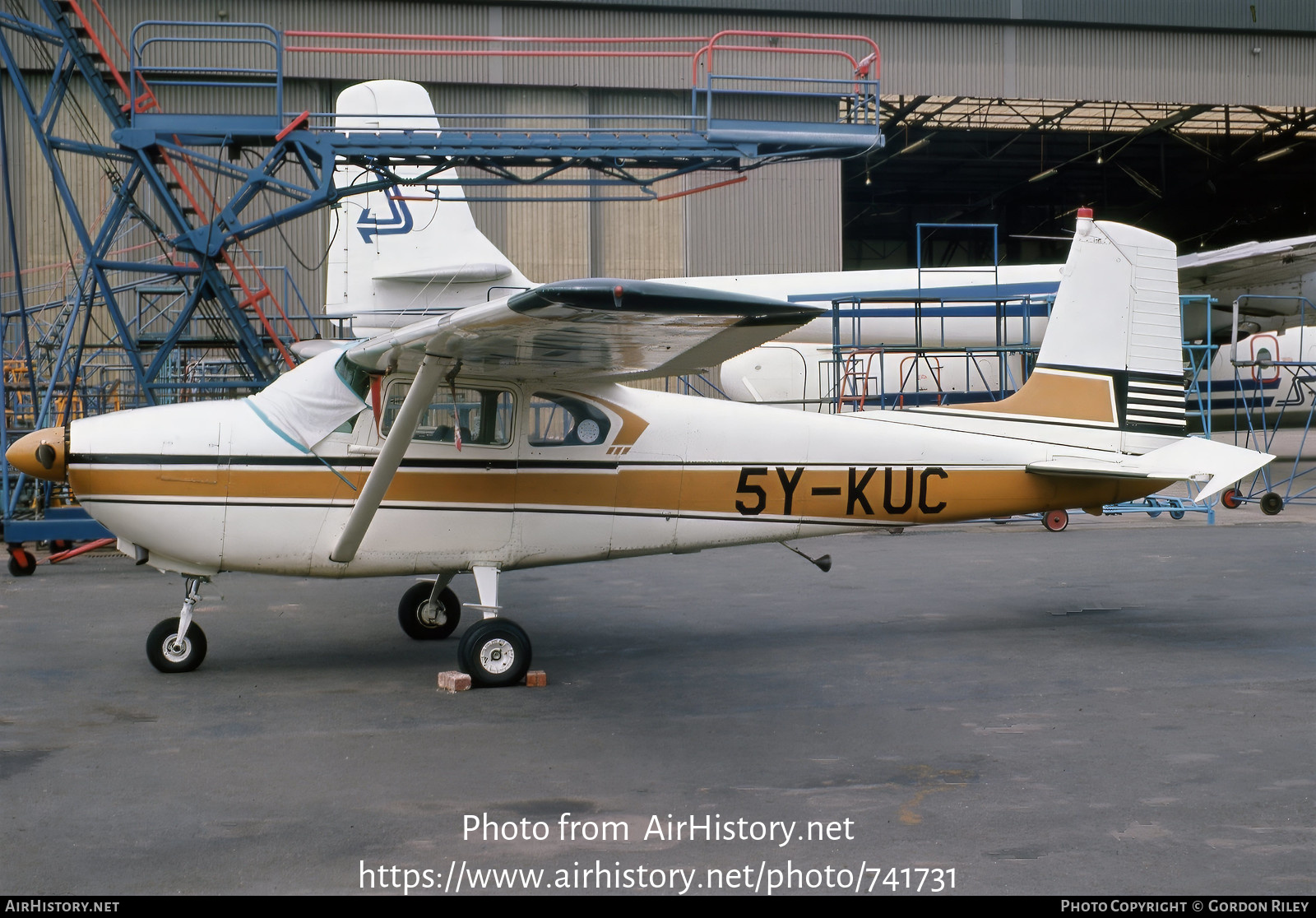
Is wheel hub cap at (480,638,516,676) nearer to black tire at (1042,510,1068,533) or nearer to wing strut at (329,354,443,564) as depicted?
wing strut at (329,354,443,564)

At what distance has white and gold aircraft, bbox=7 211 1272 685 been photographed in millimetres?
6738

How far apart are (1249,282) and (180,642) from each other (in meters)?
21.5

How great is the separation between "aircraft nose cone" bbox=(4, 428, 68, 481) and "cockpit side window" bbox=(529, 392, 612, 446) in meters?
2.83

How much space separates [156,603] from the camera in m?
9.95

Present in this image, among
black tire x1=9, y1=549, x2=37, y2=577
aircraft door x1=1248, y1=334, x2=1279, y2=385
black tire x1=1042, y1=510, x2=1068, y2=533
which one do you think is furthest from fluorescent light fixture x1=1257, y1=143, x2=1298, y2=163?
black tire x1=9, y1=549, x2=37, y2=577

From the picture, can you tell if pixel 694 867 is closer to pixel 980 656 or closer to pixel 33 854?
pixel 33 854

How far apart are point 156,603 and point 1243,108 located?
3066 centimetres

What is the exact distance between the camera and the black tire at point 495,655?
6816mm

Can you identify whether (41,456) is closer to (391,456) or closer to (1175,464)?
(391,456)

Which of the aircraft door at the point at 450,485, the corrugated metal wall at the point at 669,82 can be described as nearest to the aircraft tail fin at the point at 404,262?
the corrugated metal wall at the point at 669,82

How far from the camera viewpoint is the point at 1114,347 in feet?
28.9

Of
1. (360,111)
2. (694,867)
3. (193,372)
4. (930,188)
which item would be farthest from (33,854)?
(930,188)

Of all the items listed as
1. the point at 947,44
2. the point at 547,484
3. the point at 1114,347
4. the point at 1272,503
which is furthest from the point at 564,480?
the point at 947,44

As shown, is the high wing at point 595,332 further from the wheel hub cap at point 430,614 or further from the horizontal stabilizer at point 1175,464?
the horizontal stabilizer at point 1175,464
